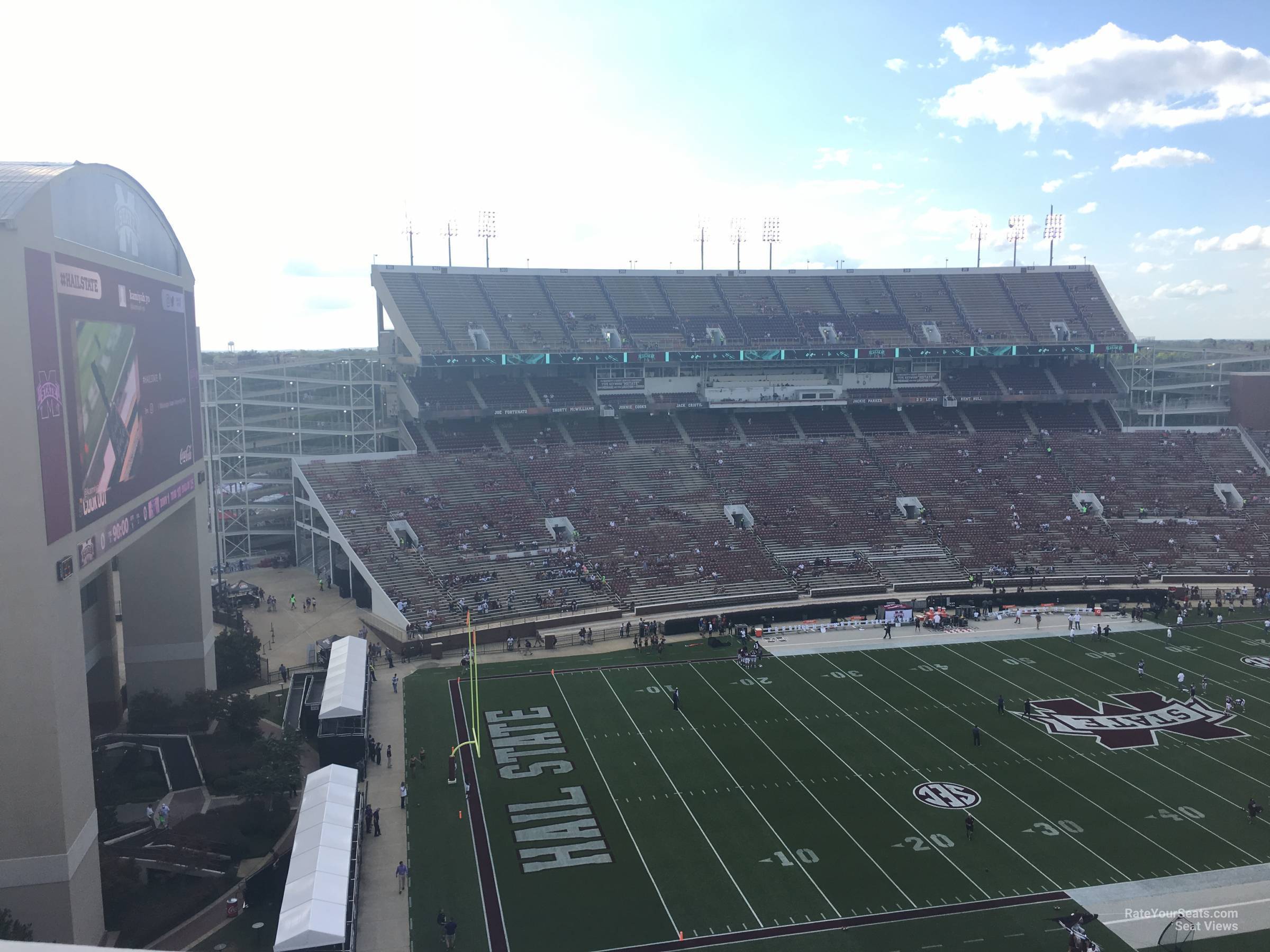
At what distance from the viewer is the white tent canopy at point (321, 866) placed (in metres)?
16.2

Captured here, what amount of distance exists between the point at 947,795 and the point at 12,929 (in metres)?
19.7

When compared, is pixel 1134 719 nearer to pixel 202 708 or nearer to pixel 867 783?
pixel 867 783

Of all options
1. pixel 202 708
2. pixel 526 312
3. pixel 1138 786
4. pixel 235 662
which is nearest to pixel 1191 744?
pixel 1138 786

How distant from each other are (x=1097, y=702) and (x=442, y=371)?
38.0 m

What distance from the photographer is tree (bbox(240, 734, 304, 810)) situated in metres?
22.2

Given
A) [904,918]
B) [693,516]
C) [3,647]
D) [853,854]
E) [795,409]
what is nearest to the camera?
[3,647]

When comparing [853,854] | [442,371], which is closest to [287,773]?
[853,854]

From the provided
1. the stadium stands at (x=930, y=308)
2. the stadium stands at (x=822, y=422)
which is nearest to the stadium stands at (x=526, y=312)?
the stadium stands at (x=822, y=422)

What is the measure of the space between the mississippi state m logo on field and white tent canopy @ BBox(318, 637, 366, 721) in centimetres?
1981

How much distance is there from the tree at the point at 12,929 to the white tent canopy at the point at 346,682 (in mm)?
9530

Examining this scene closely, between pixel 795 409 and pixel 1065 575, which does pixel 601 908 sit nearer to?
pixel 1065 575

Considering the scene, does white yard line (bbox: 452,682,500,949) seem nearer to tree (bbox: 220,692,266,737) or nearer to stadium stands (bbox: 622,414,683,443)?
tree (bbox: 220,692,266,737)

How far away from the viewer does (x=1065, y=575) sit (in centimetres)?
4462

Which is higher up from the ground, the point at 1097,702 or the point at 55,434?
the point at 55,434
